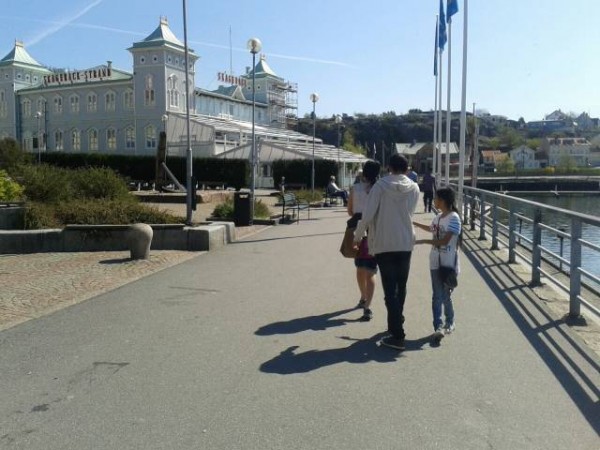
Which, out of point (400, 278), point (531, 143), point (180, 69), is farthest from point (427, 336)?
point (531, 143)

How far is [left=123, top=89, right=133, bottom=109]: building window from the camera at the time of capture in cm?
6500

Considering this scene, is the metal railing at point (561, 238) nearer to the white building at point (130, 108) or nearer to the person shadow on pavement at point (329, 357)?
the person shadow on pavement at point (329, 357)

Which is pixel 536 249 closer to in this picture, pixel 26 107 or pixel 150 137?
pixel 150 137

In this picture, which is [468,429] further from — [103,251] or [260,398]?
[103,251]

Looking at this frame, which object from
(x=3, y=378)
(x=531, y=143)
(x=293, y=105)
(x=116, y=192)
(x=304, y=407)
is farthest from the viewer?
(x=531, y=143)

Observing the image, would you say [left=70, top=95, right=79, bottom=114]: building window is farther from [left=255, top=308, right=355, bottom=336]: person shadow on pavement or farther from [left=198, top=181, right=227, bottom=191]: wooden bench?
[left=255, top=308, right=355, bottom=336]: person shadow on pavement

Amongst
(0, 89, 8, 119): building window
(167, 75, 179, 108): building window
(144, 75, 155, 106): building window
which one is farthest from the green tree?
(0, 89, 8, 119): building window

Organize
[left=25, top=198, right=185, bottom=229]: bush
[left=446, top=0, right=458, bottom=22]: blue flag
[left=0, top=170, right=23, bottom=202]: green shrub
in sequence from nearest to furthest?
1. [left=25, top=198, right=185, bottom=229]: bush
2. [left=0, top=170, right=23, bottom=202]: green shrub
3. [left=446, top=0, right=458, bottom=22]: blue flag

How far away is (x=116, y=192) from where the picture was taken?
17438mm

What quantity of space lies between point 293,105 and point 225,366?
90.2 metres

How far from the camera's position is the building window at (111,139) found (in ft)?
218

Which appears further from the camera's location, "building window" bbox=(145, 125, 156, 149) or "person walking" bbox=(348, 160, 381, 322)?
"building window" bbox=(145, 125, 156, 149)

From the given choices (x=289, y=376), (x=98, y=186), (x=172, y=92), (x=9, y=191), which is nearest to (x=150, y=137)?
(x=172, y=92)

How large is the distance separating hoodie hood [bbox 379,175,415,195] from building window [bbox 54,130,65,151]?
70159 mm
